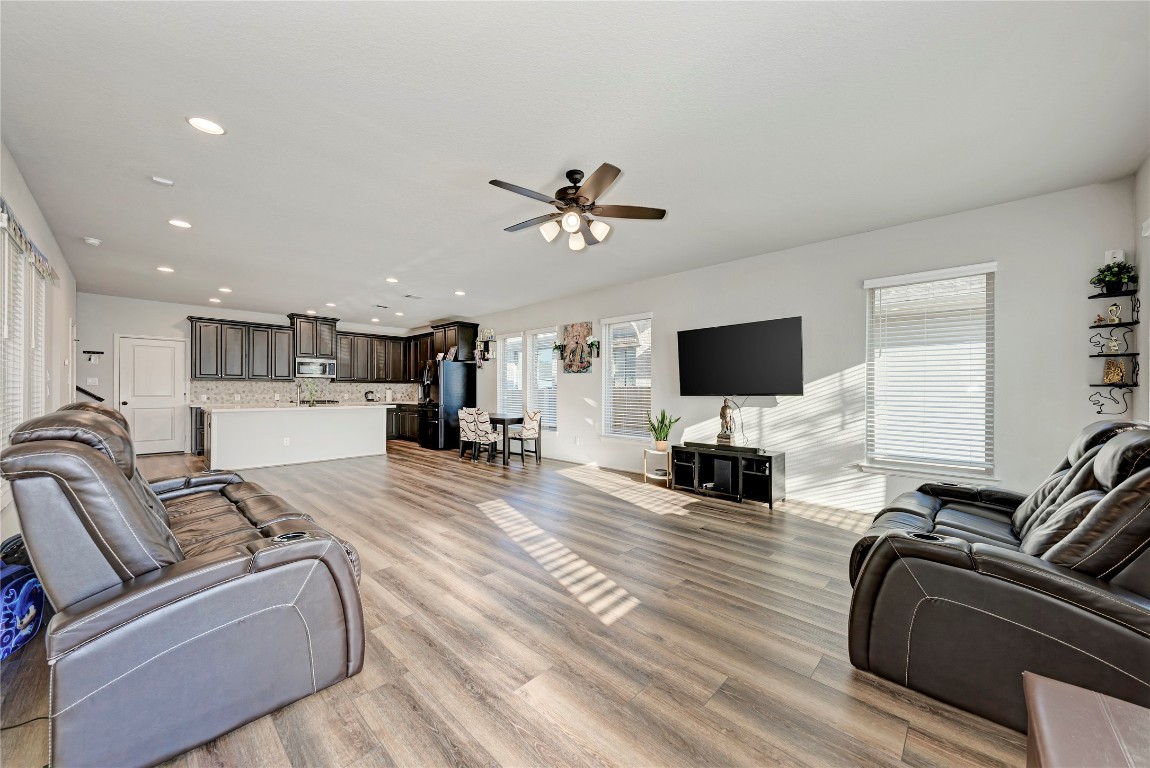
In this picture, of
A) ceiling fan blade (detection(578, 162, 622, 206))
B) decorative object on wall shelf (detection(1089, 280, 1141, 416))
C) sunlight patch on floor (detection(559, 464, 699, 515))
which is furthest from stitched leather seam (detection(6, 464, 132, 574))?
decorative object on wall shelf (detection(1089, 280, 1141, 416))

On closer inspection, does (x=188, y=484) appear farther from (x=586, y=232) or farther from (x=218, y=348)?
(x=218, y=348)

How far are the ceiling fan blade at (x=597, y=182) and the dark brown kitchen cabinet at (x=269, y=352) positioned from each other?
28.0 feet

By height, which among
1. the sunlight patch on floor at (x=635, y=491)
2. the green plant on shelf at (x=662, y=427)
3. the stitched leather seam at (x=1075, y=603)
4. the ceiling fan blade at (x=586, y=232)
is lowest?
the sunlight patch on floor at (x=635, y=491)

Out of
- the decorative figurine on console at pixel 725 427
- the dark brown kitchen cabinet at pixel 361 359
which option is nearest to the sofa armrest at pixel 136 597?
the decorative figurine on console at pixel 725 427

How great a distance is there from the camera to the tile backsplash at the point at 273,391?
27.9 ft

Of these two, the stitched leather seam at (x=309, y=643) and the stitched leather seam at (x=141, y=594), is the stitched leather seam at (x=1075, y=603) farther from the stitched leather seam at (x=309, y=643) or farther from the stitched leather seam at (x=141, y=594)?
the stitched leather seam at (x=141, y=594)

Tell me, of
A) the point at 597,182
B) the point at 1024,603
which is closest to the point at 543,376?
the point at 597,182

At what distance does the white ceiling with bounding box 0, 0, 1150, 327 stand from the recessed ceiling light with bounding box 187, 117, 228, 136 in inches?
3.0

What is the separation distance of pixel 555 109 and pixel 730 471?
4050mm

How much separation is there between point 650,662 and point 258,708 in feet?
5.16

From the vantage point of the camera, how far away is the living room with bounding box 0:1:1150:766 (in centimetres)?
163

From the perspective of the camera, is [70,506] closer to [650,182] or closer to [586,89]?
[586,89]

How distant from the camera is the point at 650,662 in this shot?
2.05 m

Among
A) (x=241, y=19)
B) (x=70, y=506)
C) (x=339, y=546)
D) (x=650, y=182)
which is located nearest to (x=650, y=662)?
(x=339, y=546)
